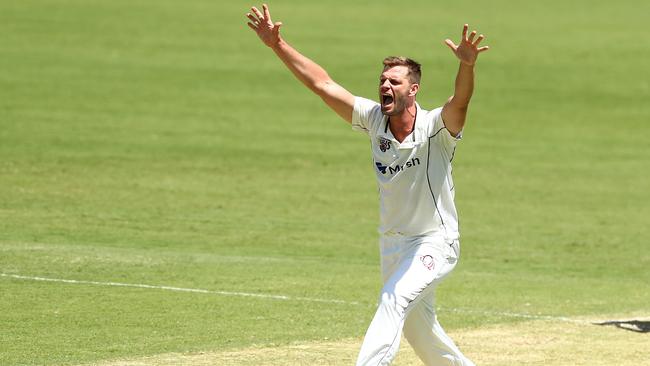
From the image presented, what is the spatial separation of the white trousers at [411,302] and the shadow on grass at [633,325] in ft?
14.6

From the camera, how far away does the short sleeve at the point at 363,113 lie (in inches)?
410

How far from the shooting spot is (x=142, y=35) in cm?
3966

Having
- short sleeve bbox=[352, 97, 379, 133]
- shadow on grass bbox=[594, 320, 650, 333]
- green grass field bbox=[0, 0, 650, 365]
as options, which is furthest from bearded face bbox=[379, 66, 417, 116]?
shadow on grass bbox=[594, 320, 650, 333]

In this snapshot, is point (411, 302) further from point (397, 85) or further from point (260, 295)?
point (260, 295)

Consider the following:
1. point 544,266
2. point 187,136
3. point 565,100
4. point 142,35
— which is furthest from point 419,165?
point 142,35

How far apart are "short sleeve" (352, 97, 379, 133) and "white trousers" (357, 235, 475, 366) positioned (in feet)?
3.08

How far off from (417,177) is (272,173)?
16.8 metres

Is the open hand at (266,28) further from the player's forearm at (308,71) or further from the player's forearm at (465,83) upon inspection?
the player's forearm at (465,83)

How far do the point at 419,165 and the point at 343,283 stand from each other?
6752mm

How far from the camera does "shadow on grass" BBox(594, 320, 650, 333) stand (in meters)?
14.2

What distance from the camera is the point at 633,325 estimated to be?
47.5 feet

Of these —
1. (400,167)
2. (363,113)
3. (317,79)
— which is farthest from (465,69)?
(317,79)

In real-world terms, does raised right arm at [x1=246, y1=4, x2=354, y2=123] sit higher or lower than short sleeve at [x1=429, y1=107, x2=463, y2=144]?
higher

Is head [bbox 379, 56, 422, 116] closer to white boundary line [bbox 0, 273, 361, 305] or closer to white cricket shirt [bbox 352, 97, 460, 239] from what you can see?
white cricket shirt [bbox 352, 97, 460, 239]
